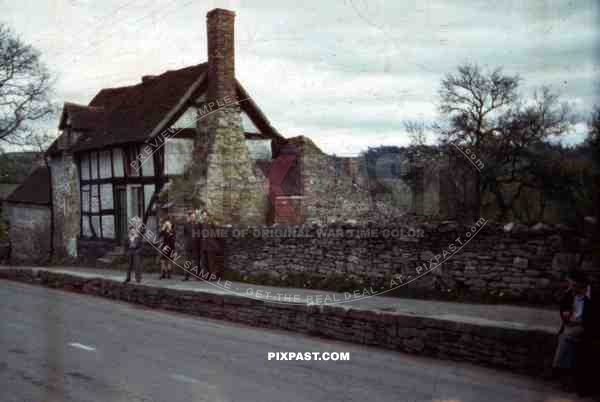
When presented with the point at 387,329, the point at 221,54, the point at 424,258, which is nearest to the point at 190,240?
the point at 221,54

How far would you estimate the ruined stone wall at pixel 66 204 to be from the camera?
24422 millimetres

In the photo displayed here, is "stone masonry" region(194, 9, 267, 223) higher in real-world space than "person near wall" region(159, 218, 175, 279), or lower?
higher

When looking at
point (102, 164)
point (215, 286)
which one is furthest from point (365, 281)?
point (102, 164)

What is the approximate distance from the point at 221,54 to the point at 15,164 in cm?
2185

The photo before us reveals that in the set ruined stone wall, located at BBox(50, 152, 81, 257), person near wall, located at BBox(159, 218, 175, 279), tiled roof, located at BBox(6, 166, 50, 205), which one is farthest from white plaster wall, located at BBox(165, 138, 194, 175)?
Result: tiled roof, located at BBox(6, 166, 50, 205)

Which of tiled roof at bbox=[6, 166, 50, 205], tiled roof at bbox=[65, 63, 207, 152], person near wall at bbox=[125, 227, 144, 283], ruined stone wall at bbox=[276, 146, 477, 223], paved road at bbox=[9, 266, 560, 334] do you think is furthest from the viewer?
tiled roof at bbox=[6, 166, 50, 205]

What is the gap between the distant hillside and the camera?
30.0 m

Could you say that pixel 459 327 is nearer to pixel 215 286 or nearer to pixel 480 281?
pixel 480 281

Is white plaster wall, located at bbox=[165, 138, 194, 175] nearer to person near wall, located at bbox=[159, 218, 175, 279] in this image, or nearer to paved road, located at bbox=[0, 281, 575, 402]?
person near wall, located at bbox=[159, 218, 175, 279]

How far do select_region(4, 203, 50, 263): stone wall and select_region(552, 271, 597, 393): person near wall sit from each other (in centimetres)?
2496

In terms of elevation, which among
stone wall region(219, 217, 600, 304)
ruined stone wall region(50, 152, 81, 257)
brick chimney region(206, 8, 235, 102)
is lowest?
stone wall region(219, 217, 600, 304)

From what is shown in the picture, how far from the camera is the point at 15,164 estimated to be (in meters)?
35.4

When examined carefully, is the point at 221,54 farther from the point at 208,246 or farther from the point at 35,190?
the point at 35,190

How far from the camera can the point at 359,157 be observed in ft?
68.2
